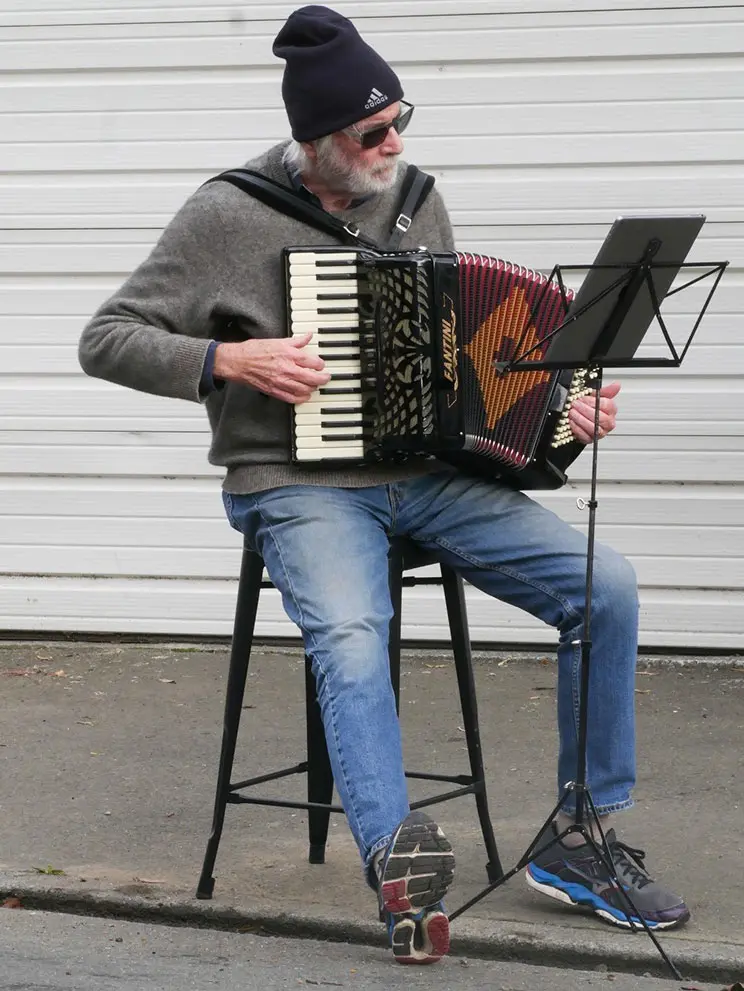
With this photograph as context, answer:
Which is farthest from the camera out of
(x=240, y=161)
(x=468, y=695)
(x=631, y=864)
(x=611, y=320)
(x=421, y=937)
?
(x=240, y=161)

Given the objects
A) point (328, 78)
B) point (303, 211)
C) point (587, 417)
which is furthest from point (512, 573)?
point (328, 78)

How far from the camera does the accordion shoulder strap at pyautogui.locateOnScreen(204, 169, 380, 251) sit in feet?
12.0

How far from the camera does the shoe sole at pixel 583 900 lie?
3402 millimetres

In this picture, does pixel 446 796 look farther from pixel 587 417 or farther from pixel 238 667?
pixel 587 417

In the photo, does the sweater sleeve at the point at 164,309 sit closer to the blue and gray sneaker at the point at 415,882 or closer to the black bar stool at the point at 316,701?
the black bar stool at the point at 316,701

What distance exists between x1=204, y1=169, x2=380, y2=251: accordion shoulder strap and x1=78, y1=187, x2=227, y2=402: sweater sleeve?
107mm

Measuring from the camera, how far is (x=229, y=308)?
362cm

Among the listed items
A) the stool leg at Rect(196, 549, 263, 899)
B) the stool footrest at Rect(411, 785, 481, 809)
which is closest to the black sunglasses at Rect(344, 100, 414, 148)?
the stool leg at Rect(196, 549, 263, 899)

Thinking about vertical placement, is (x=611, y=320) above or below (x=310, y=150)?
below

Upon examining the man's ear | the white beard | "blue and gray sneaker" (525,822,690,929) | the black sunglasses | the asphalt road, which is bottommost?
the asphalt road

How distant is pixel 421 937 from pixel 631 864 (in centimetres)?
62

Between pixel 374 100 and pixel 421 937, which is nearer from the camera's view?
pixel 421 937

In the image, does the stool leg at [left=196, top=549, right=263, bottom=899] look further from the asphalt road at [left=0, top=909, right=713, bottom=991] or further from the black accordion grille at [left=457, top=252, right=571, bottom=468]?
the black accordion grille at [left=457, top=252, right=571, bottom=468]

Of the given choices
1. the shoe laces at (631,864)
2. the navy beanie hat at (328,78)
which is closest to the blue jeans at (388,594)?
the shoe laces at (631,864)
